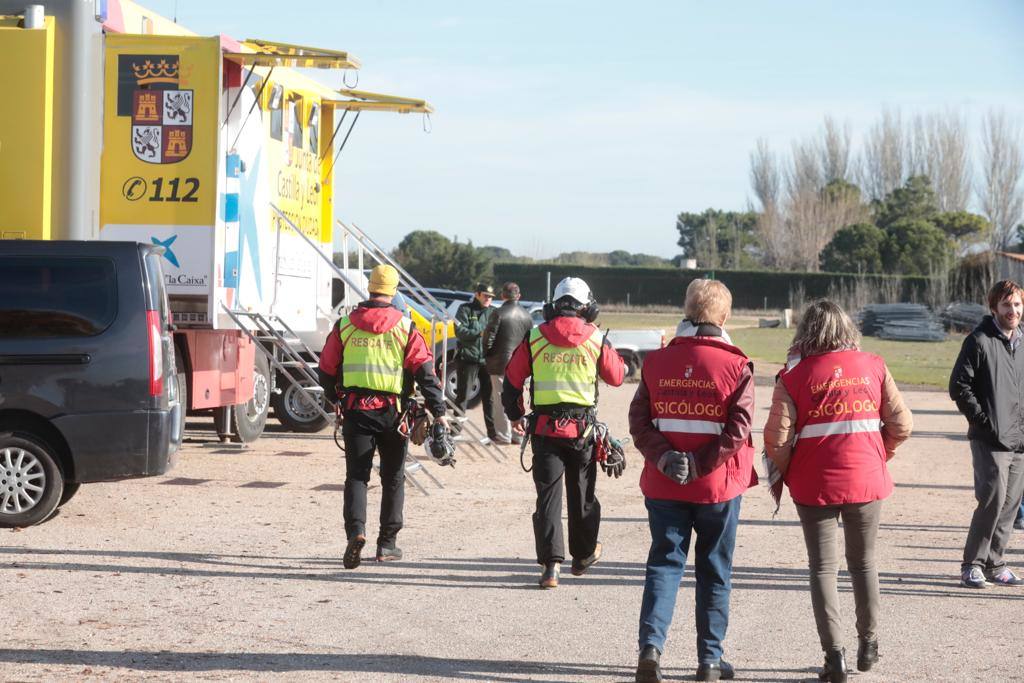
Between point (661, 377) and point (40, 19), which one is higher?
point (40, 19)

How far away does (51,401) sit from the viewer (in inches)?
368

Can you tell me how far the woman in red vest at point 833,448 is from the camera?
5.93 meters

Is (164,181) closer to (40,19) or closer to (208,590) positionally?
(40,19)

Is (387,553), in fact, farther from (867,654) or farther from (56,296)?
(867,654)

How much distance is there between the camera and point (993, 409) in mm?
7953

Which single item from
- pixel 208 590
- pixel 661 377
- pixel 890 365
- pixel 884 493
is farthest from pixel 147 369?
pixel 890 365

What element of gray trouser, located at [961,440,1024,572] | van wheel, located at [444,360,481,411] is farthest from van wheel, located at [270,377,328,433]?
gray trouser, located at [961,440,1024,572]

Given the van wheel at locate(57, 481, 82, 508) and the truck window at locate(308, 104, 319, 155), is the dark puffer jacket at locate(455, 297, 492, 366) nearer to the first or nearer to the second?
the truck window at locate(308, 104, 319, 155)

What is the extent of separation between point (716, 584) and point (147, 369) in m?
4.84

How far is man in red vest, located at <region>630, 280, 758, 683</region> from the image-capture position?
19.2 ft

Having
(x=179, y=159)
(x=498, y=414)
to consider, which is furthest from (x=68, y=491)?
(x=498, y=414)

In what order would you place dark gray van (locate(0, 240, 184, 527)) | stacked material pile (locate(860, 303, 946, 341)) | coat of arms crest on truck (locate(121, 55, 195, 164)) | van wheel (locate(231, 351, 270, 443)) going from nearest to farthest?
dark gray van (locate(0, 240, 184, 527)) → coat of arms crest on truck (locate(121, 55, 195, 164)) → van wheel (locate(231, 351, 270, 443)) → stacked material pile (locate(860, 303, 946, 341))

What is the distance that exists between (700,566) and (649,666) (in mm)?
520

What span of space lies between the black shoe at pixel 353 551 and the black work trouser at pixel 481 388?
7070 mm
